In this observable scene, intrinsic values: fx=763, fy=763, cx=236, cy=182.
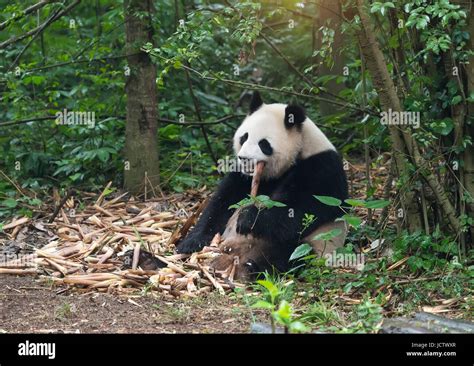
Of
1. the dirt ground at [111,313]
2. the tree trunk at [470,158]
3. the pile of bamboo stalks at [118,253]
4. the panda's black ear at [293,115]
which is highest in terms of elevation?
the panda's black ear at [293,115]

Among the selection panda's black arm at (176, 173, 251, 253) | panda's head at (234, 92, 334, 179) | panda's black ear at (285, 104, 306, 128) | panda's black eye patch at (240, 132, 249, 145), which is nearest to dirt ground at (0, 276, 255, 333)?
panda's black arm at (176, 173, 251, 253)

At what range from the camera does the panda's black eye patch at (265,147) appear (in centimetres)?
802

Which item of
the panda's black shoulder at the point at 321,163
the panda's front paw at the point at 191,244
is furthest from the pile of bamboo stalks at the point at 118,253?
the panda's black shoulder at the point at 321,163

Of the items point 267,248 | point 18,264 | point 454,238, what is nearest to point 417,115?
point 454,238

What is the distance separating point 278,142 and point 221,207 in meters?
1.01

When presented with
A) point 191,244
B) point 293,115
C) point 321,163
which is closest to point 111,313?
point 191,244

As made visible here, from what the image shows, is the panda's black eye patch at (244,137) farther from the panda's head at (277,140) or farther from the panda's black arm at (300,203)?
the panda's black arm at (300,203)

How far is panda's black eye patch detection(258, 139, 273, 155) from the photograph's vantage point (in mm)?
8016

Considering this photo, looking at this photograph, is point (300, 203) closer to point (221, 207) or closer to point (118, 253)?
point (221, 207)

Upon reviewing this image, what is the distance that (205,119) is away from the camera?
11.7 m

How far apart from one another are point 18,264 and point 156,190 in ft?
8.62

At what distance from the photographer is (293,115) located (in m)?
8.05

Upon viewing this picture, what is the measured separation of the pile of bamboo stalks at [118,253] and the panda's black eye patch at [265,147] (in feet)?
3.73

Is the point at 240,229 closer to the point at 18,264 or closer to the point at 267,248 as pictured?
the point at 267,248
